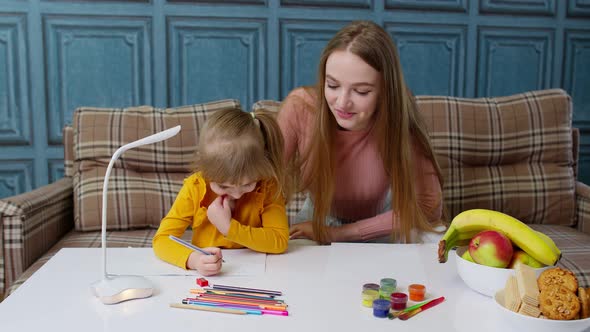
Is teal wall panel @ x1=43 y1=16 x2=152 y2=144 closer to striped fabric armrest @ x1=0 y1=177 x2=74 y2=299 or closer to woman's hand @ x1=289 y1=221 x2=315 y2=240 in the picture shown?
striped fabric armrest @ x1=0 y1=177 x2=74 y2=299

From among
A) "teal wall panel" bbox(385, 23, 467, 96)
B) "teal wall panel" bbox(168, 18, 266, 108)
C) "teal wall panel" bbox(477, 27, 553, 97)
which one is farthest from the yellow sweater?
"teal wall panel" bbox(477, 27, 553, 97)

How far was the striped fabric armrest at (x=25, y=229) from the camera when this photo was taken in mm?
1952

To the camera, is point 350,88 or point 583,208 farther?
point 583,208

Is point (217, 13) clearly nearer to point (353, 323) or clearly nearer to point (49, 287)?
point (49, 287)

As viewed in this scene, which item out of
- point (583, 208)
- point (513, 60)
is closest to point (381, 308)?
point (583, 208)

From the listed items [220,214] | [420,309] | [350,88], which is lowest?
[420,309]

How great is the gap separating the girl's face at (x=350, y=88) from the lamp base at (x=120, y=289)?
2.34 ft

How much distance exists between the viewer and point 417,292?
1.15 metres

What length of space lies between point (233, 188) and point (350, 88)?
16.9 inches

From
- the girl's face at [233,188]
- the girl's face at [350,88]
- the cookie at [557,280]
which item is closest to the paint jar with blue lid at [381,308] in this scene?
the cookie at [557,280]

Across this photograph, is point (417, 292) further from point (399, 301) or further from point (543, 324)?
point (543, 324)

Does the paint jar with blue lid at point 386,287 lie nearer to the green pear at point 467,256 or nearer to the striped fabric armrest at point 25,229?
the green pear at point 467,256

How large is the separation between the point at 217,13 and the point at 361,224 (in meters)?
1.48

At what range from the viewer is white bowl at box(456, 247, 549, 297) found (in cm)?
115
